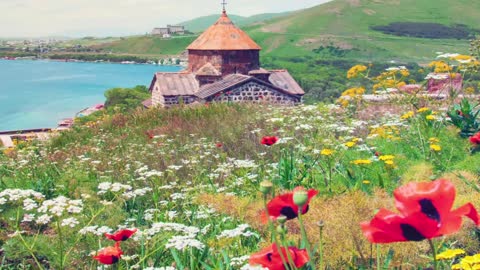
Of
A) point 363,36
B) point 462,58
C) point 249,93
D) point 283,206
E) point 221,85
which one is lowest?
point 363,36

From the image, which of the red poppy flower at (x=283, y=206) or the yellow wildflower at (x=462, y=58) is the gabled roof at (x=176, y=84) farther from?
the red poppy flower at (x=283, y=206)

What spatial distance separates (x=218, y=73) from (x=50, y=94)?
247 feet

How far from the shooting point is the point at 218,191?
5.74 m

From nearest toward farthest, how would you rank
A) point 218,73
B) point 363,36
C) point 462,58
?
1. point 462,58
2. point 218,73
3. point 363,36

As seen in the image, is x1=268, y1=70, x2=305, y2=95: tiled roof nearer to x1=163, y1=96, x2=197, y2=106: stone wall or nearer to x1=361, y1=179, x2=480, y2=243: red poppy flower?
x1=163, y1=96, x2=197, y2=106: stone wall

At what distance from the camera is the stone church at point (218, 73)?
30.8 m

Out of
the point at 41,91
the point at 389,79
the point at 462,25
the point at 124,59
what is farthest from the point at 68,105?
the point at 462,25

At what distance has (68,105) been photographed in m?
82.8

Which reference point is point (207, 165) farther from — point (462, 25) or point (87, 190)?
point (462, 25)

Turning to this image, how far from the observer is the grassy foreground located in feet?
12.5

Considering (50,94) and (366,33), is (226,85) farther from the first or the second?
(366,33)

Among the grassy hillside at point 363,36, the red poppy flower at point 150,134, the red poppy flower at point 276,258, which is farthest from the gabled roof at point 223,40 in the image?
the grassy hillside at point 363,36

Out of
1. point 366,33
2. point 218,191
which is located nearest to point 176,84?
point 218,191

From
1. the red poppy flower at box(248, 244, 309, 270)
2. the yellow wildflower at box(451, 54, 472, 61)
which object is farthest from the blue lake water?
the red poppy flower at box(248, 244, 309, 270)
